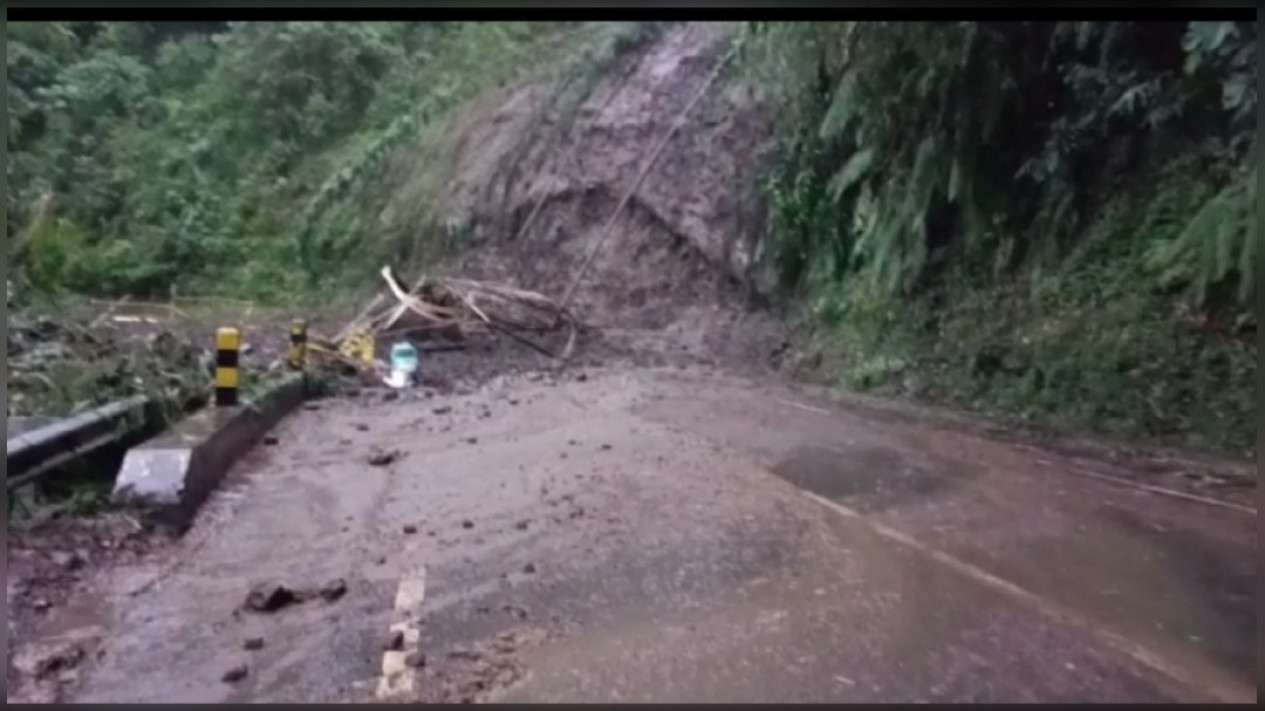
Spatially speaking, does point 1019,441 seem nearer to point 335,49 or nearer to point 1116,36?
point 1116,36

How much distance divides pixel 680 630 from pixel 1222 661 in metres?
1.83

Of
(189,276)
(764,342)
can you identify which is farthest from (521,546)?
(189,276)

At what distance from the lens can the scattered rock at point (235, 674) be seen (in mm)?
4449

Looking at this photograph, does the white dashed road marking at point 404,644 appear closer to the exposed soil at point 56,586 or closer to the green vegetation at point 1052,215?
the exposed soil at point 56,586

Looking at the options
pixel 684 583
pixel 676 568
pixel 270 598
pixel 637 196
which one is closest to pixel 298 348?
pixel 270 598

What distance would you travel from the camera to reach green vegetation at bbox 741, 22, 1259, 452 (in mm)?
9406

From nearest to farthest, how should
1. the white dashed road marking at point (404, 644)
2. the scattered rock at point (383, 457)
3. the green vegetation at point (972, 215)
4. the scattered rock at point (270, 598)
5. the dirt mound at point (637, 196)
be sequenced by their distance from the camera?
the white dashed road marking at point (404, 644)
the scattered rock at point (270, 598)
the scattered rock at point (383, 457)
the green vegetation at point (972, 215)
the dirt mound at point (637, 196)

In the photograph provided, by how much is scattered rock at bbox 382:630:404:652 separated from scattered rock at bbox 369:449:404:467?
14.0 ft

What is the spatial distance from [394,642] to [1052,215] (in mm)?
9196

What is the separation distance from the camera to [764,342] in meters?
17.5

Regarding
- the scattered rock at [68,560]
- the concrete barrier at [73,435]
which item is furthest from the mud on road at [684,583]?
the concrete barrier at [73,435]

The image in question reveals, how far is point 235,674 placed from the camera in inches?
177

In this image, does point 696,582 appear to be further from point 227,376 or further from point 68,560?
point 227,376

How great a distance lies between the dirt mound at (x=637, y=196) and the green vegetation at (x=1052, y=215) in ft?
13.9
